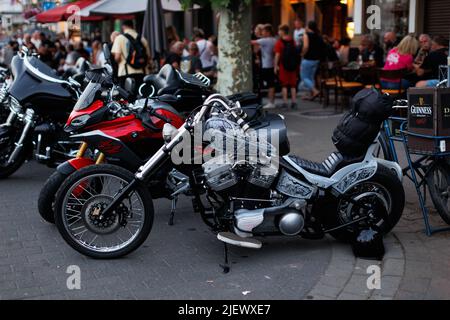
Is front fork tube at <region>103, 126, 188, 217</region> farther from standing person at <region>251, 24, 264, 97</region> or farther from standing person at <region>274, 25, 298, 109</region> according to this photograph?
standing person at <region>274, 25, 298, 109</region>

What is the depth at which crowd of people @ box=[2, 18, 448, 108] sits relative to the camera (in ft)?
34.7

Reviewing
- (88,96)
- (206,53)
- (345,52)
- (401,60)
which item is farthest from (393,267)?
(345,52)

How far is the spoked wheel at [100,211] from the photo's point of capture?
4676 millimetres

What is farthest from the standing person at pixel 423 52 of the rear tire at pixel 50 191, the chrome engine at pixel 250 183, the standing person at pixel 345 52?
the rear tire at pixel 50 191

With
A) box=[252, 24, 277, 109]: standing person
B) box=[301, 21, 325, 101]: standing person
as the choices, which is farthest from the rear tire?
box=[301, 21, 325, 101]: standing person

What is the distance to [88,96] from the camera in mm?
5324

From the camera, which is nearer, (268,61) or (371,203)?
(371,203)

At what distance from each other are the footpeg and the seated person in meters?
6.63

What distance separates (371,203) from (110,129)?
2290 millimetres

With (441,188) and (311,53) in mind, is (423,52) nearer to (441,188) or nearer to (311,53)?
(311,53)

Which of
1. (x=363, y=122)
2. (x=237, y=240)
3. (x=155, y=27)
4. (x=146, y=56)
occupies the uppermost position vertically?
(x=155, y=27)

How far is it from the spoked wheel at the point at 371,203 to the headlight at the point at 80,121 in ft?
7.36

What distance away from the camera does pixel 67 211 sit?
4789mm
